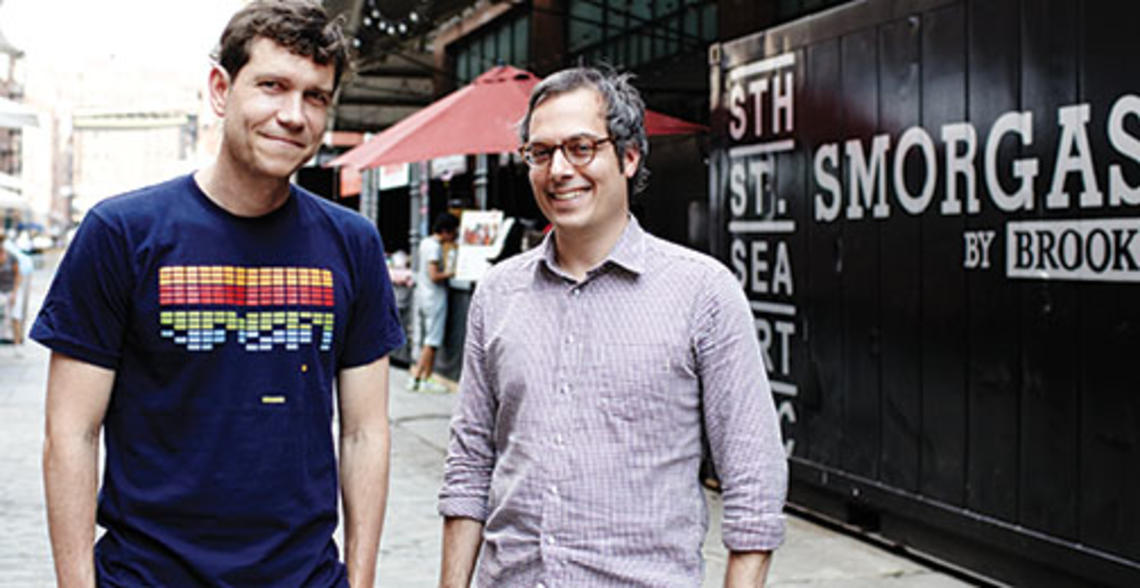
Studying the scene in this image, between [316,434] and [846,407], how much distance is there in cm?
467

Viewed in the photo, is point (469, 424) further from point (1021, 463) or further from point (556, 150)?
point (1021, 463)

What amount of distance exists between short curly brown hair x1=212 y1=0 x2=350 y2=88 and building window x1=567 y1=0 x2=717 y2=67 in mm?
8089

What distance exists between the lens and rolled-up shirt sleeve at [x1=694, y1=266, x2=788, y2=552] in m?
2.39

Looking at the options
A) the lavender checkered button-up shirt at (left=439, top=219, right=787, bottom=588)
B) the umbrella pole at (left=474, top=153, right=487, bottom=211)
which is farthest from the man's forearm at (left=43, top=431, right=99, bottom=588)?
the umbrella pole at (left=474, top=153, right=487, bottom=211)

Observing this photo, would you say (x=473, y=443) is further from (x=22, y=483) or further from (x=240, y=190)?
(x=22, y=483)

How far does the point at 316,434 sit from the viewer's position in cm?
240

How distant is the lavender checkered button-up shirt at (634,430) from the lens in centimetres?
Result: 242

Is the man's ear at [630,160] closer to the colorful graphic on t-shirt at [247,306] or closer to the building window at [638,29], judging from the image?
the colorful graphic on t-shirt at [247,306]

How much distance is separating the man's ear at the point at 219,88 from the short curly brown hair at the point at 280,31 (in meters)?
0.02

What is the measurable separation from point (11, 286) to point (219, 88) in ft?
55.4

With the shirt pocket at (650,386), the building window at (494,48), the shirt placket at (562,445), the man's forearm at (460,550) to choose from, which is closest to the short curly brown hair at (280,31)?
the shirt placket at (562,445)

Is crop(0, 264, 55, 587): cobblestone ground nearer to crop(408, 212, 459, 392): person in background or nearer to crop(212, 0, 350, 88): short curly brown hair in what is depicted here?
crop(408, 212, 459, 392): person in background

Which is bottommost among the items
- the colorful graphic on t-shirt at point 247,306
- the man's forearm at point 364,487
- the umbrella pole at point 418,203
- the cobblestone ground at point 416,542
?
the cobblestone ground at point 416,542

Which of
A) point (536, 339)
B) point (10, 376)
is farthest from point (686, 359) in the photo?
point (10, 376)
